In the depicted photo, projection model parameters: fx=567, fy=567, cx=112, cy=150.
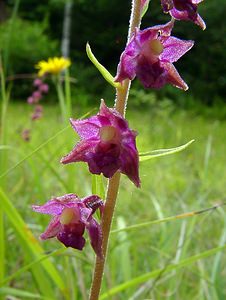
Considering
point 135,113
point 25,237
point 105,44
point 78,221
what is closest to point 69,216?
point 78,221

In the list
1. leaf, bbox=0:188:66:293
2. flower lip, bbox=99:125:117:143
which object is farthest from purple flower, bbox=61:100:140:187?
leaf, bbox=0:188:66:293

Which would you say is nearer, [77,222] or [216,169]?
[77,222]

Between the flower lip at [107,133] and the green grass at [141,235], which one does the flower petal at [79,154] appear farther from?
the green grass at [141,235]

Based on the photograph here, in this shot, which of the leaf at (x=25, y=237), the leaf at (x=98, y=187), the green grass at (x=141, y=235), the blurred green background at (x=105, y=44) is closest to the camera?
the leaf at (x=98, y=187)

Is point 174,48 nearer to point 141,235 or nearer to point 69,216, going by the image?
point 69,216

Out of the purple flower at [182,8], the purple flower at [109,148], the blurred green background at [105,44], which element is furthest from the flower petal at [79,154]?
the blurred green background at [105,44]

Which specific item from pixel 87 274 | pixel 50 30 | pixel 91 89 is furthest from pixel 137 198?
pixel 50 30

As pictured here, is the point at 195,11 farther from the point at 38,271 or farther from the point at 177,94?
the point at 177,94
